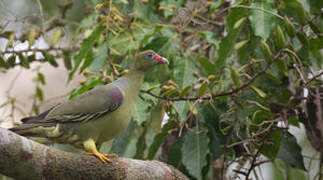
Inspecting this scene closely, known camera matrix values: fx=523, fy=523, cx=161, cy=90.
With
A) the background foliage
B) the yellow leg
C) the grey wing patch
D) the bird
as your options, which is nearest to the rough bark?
the yellow leg

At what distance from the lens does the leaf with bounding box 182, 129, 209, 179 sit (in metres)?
3.49

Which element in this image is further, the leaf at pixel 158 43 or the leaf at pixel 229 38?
the leaf at pixel 158 43

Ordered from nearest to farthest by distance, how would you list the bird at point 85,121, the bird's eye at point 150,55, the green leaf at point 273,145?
1. the bird at point 85,121
2. the green leaf at point 273,145
3. the bird's eye at point 150,55

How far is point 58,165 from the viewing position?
103 inches

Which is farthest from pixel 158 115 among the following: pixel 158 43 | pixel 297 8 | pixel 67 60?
pixel 67 60

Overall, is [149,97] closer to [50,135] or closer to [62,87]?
[50,135]

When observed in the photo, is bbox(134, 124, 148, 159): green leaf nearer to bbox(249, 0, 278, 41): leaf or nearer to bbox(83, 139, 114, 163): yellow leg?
bbox(83, 139, 114, 163): yellow leg

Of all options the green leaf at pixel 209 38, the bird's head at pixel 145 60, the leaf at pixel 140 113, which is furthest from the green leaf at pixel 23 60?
the green leaf at pixel 209 38

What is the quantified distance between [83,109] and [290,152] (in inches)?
58.6

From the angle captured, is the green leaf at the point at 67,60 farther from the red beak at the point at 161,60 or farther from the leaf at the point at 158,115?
the red beak at the point at 161,60

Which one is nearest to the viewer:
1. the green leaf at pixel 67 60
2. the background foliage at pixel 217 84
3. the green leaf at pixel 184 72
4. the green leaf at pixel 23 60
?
the background foliage at pixel 217 84

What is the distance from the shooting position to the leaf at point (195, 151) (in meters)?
3.49

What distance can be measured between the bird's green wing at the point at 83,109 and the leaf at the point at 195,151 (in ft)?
A: 2.40

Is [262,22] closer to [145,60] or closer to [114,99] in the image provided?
[145,60]
